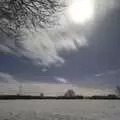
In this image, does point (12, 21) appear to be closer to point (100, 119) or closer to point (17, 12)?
point (17, 12)

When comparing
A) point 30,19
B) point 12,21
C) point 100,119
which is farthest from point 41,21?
point 100,119

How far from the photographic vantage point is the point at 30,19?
14195 millimetres

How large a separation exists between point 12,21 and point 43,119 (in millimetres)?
5384

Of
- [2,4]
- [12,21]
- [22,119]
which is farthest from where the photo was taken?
[22,119]

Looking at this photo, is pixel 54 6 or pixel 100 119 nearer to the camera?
pixel 54 6

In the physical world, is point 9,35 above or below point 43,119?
above

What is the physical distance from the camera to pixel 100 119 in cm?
1590

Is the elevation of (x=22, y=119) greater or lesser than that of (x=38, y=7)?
lesser

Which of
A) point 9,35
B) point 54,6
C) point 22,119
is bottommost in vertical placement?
A: point 22,119

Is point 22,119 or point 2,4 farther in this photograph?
point 22,119

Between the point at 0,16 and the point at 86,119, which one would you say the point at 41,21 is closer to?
the point at 0,16

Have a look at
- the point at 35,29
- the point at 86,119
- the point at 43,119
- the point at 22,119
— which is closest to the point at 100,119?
the point at 86,119

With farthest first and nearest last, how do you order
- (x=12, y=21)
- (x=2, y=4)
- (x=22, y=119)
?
1. (x=22, y=119)
2. (x=12, y=21)
3. (x=2, y=4)

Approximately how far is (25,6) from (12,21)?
3.55 feet
